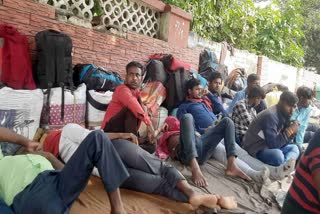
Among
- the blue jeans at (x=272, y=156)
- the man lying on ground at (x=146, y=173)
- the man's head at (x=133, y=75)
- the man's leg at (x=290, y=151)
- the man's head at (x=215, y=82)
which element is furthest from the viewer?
the man's head at (x=215, y=82)

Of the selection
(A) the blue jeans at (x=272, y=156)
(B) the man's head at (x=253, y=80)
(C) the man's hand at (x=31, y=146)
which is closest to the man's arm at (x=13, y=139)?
(C) the man's hand at (x=31, y=146)

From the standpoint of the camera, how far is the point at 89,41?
4.79 meters

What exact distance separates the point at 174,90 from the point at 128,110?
173cm


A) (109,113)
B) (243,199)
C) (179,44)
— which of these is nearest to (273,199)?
(243,199)

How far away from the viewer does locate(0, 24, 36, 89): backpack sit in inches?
144

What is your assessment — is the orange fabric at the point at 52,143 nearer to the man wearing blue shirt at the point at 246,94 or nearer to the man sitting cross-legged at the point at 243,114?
the man sitting cross-legged at the point at 243,114

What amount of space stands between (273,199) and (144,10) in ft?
12.4

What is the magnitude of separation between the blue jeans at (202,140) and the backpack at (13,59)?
1.82m

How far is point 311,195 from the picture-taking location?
151 centimetres

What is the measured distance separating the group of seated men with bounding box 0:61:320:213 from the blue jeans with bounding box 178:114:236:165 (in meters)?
0.01

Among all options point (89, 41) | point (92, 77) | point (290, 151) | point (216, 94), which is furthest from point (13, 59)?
point (290, 151)

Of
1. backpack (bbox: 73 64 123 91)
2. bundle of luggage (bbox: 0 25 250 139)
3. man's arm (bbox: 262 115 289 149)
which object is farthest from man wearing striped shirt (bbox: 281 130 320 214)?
backpack (bbox: 73 64 123 91)

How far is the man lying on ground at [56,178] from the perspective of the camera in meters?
2.13

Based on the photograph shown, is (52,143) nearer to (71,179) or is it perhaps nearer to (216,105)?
(71,179)
